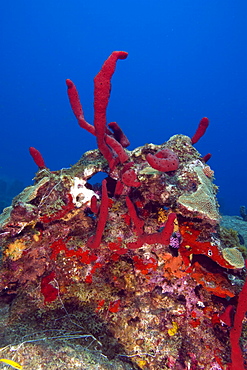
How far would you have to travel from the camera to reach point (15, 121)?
414ft

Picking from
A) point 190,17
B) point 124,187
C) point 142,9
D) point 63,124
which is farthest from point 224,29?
point 124,187

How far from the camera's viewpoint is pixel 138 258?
3504 millimetres

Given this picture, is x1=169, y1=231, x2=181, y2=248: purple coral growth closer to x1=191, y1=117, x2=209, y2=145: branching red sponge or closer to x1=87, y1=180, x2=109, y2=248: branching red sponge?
x1=87, y1=180, x2=109, y2=248: branching red sponge

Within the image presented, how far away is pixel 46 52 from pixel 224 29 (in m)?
112

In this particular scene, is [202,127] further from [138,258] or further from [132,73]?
[132,73]

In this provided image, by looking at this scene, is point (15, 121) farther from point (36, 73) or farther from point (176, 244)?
point (176, 244)

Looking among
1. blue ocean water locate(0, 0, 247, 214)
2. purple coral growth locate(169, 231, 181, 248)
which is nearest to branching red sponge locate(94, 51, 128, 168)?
purple coral growth locate(169, 231, 181, 248)

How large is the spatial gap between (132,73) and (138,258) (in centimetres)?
17612

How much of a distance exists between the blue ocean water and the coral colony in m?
109

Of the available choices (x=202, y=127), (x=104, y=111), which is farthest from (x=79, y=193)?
(x=202, y=127)

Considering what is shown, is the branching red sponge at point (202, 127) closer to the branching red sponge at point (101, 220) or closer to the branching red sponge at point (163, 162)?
the branching red sponge at point (163, 162)

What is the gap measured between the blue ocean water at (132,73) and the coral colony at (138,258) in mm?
109046

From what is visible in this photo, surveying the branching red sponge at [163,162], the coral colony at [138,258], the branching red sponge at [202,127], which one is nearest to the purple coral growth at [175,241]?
the coral colony at [138,258]

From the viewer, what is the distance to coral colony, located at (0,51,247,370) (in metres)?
3.03
